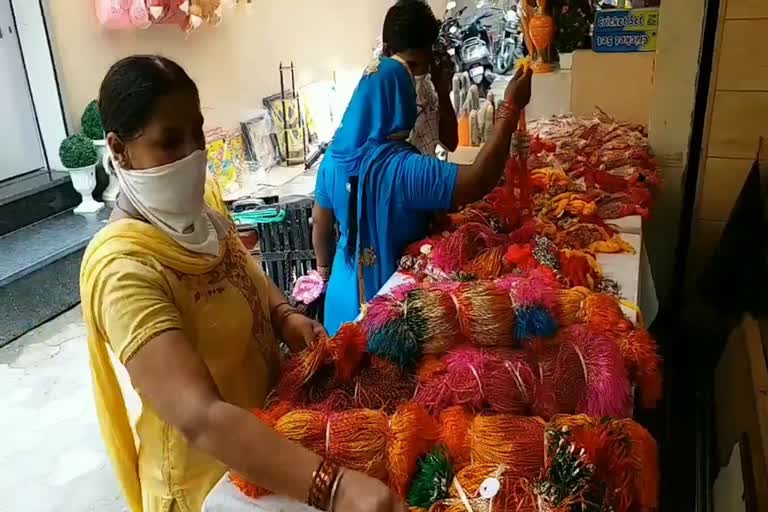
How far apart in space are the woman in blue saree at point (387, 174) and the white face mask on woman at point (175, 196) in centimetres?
72

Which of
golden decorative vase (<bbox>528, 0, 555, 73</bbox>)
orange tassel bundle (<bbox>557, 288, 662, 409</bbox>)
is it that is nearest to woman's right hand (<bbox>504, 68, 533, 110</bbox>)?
orange tassel bundle (<bbox>557, 288, 662, 409</bbox>)

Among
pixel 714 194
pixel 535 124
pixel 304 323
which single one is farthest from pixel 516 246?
pixel 535 124

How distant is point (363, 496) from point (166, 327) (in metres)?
0.30

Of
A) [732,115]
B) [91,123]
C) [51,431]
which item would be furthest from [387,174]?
[91,123]

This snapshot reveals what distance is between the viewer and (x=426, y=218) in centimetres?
179

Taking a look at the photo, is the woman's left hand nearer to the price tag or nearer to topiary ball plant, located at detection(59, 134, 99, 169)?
the price tag

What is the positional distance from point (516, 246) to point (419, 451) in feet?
2.62

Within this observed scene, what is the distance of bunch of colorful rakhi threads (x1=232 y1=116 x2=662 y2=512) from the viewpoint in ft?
2.78

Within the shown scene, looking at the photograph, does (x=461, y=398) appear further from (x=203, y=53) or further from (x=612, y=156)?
(x=203, y=53)

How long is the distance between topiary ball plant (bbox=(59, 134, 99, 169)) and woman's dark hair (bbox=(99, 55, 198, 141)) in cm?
342

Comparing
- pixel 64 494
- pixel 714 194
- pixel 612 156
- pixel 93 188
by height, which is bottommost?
pixel 64 494

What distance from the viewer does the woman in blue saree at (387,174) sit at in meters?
1.61

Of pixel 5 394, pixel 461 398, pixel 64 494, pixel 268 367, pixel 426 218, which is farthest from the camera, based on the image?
pixel 5 394

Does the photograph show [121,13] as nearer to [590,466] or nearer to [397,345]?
[397,345]
